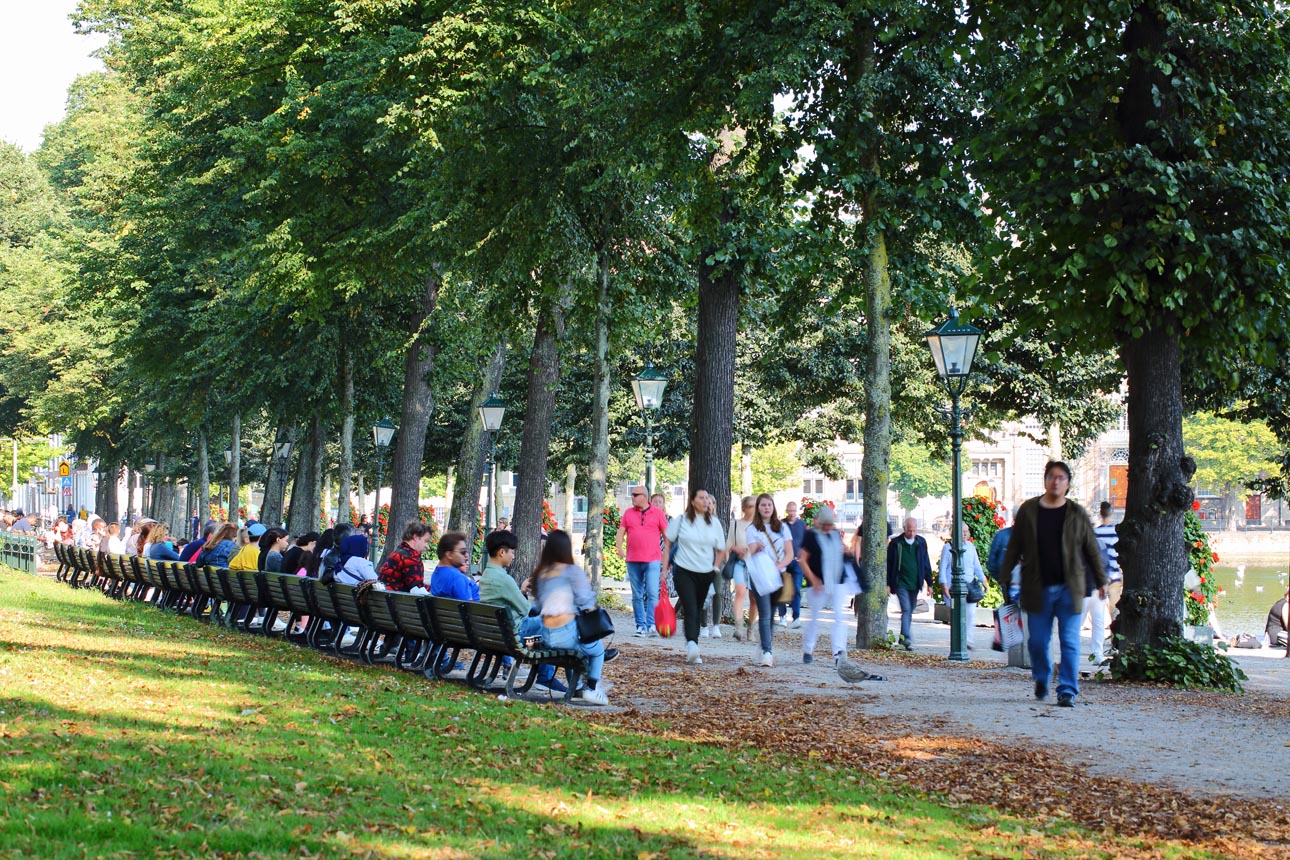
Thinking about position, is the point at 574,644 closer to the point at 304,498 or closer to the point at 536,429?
the point at 536,429

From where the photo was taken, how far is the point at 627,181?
2048cm

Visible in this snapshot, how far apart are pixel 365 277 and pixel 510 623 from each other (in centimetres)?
1426

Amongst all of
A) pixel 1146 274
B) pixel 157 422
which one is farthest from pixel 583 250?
pixel 157 422

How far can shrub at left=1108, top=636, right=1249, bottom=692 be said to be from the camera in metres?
13.7

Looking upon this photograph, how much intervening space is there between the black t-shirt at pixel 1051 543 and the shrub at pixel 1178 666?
2.78 m

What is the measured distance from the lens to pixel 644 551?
1864 centimetres

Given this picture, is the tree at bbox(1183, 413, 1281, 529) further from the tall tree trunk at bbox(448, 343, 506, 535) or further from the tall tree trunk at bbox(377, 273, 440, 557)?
the tall tree trunk at bbox(377, 273, 440, 557)

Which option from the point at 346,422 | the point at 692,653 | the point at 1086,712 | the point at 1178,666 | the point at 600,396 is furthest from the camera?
the point at 346,422

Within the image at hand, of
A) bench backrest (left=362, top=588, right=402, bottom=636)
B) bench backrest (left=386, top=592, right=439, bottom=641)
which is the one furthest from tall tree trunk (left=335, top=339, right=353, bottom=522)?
bench backrest (left=386, top=592, right=439, bottom=641)

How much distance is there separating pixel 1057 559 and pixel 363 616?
644cm

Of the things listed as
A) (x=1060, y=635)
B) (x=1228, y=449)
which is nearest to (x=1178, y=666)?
(x=1060, y=635)

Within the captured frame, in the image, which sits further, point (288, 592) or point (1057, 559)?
point (288, 592)

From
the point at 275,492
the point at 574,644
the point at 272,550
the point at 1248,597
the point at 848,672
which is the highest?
the point at 275,492

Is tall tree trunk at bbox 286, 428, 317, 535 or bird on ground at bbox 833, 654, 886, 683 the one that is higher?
tall tree trunk at bbox 286, 428, 317, 535
